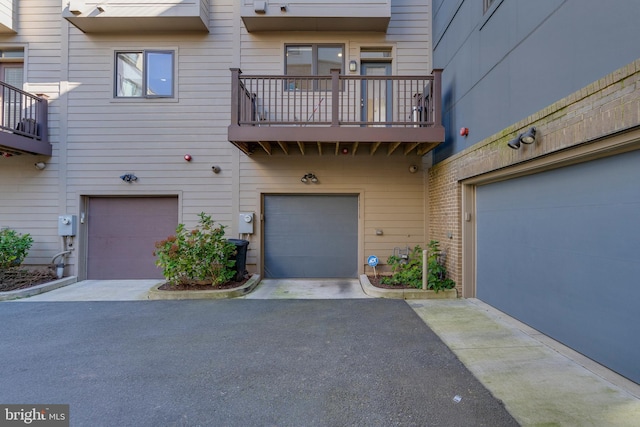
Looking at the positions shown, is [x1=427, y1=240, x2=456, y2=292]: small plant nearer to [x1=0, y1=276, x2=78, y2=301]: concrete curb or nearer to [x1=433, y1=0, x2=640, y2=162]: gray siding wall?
[x1=433, y1=0, x2=640, y2=162]: gray siding wall

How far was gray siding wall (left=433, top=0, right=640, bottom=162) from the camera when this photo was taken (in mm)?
2611

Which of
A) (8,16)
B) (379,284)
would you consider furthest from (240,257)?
(8,16)

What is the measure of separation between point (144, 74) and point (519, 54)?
24.0 feet

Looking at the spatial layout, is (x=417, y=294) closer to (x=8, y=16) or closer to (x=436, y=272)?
(x=436, y=272)

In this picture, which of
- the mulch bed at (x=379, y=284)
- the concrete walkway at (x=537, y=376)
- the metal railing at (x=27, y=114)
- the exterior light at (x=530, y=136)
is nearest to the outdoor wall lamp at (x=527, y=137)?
the exterior light at (x=530, y=136)

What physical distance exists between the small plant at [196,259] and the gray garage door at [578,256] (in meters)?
4.79

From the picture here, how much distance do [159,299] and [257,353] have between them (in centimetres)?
299

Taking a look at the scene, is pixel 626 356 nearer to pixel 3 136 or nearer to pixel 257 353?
pixel 257 353

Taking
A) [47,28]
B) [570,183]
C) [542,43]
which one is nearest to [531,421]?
[570,183]

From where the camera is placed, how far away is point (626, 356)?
2.65 metres

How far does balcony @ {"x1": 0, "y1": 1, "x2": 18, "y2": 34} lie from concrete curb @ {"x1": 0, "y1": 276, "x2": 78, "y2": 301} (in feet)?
18.7

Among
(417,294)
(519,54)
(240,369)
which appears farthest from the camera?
(417,294)

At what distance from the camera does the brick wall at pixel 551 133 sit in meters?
2.40

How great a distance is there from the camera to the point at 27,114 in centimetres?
659
